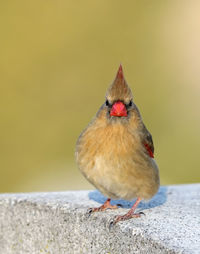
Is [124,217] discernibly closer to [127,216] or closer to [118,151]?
[127,216]

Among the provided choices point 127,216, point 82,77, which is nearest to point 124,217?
point 127,216

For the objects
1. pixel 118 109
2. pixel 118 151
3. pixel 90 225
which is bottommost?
pixel 90 225

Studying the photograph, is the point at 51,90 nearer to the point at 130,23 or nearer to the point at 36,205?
the point at 130,23

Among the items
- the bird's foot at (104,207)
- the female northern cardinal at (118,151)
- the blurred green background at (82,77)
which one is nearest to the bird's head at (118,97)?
the female northern cardinal at (118,151)

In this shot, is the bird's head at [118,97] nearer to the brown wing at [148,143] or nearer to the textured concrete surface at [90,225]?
the brown wing at [148,143]

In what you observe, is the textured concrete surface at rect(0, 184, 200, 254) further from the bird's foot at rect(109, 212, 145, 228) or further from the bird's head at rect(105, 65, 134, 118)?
the bird's head at rect(105, 65, 134, 118)

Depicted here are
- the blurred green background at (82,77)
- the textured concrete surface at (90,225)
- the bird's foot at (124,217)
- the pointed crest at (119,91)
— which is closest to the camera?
the textured concrete surface at (90,225)

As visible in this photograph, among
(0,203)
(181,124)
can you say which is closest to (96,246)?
(0,203)

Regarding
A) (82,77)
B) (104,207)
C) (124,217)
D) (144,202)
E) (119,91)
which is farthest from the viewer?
(82,77)
